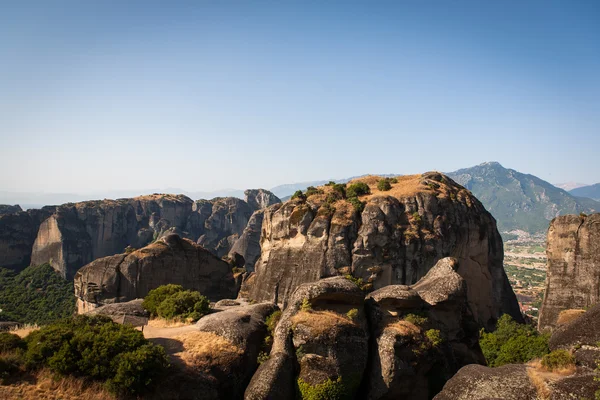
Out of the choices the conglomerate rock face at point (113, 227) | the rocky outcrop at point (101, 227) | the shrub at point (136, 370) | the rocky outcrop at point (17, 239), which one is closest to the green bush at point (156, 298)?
the shrub at point (136, 370)

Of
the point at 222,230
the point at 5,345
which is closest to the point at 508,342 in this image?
the point at 5,345

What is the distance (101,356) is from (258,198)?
152m

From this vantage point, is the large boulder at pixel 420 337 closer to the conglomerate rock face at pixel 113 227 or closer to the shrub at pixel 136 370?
the shrub at pixel 136 370

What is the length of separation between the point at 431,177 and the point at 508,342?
79.7 ft

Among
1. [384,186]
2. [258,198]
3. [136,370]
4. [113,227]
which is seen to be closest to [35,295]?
[113,227]

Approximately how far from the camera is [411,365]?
22.9m

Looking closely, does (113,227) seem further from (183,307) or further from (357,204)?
(183,307)

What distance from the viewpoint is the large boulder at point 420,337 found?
22594 millimetres

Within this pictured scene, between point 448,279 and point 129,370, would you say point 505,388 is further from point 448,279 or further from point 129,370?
point 129,370

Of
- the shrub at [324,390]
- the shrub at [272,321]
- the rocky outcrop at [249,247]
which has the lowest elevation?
the rocky outcrop at [249,247]

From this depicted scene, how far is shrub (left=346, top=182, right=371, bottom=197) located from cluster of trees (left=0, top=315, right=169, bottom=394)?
3254 centimetres

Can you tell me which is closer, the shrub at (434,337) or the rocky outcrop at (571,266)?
the shrub at (434,337)

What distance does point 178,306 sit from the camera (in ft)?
93.1

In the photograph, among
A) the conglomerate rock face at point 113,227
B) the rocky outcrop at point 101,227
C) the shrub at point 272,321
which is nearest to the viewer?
the shrub at point 272,321
